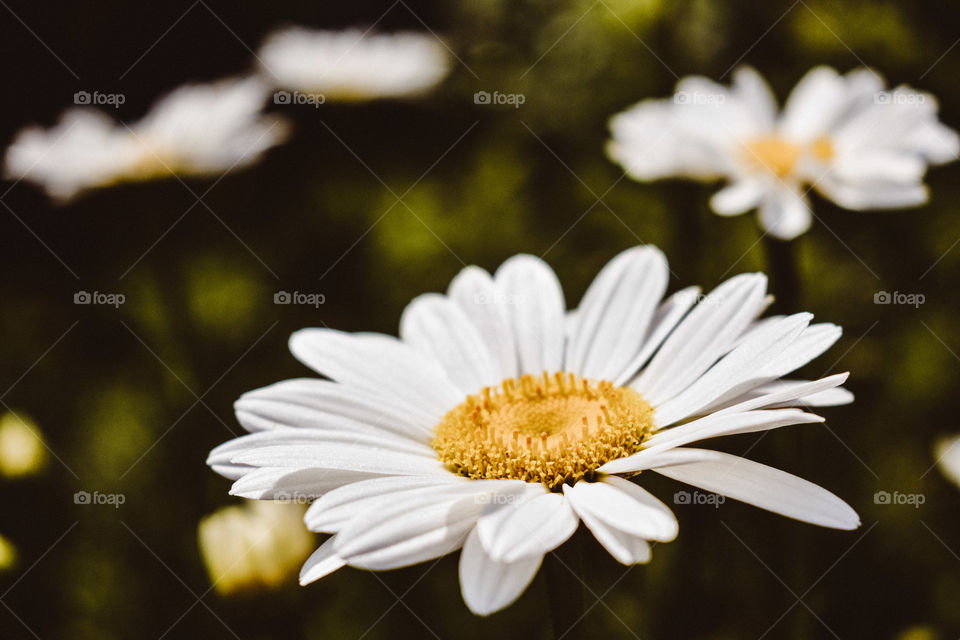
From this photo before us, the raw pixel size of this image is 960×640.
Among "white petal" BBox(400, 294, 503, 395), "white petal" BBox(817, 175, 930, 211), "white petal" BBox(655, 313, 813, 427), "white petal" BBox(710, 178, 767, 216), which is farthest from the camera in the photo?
"white petal" BBox(710, 178, 767, 216)

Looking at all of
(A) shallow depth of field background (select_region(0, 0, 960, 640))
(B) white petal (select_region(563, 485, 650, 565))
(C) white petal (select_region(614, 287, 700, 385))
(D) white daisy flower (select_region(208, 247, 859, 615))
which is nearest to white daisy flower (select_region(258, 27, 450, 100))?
(A) shallow depth of field background (select_region(0, 0, 960, 640))

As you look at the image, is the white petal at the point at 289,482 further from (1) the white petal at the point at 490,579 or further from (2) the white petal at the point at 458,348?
(2) the white petal at the point at 458,348

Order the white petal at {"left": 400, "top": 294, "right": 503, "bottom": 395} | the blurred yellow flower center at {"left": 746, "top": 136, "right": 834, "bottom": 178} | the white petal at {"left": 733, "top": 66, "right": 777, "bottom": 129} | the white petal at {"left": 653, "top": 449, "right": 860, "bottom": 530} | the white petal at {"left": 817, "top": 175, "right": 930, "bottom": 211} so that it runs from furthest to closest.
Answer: the white petal at {"left": 733, "top": 66, "right": 777, "bottom": 129}
the blurred yellow flower center at {"left": 746, "top": 136, "right": 834, "bottom": 178}
the white petal at {"left": 817, "top": 175, "right": 930, "bottom": 211}
the white petal at {"left": 400, "top": 294, "right": 503, "bottom": 395}
the white petal at {"left": 653, "top": 449, "right": 860, "bottom": 530}

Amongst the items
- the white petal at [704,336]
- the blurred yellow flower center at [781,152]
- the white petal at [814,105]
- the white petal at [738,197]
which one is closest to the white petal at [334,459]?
the white petal at [704,336]

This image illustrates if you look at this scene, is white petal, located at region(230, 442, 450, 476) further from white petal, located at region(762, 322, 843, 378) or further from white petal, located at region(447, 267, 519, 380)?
white petal, located at region(762, 322, 843, 378)

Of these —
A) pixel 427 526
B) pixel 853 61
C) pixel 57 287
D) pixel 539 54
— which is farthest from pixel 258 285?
pixel 853 61
